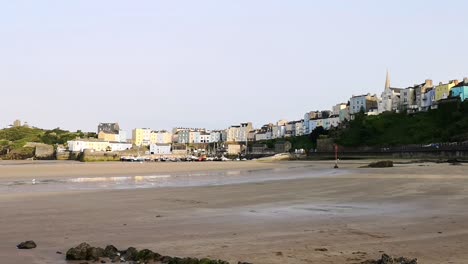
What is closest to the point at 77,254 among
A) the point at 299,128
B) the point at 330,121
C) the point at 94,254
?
the point at 94,254

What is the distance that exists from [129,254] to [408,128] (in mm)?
102405

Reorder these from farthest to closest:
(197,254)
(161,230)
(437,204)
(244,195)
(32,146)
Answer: (32,146) → (244,195) → (437,204) → (161,230) → (197,254)

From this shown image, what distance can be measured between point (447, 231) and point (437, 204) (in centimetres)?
450

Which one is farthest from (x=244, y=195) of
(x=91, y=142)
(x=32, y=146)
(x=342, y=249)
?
(x=91, y=142)

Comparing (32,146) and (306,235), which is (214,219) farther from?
(32,146)

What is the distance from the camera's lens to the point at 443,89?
112 m

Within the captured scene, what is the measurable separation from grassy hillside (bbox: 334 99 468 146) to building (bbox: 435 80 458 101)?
11.5 metres

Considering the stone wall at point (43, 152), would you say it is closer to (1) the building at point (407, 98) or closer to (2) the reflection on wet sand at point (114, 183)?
(2) the reflection on wet sand at point (114, 183)

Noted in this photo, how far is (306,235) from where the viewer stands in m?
7.73

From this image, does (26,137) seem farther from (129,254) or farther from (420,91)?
(129,254)

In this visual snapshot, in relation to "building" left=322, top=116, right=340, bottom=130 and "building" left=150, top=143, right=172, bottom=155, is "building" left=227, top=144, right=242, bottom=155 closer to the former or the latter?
"building" left=150, top=143, right=172, bottom=155

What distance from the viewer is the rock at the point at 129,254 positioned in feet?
20.3

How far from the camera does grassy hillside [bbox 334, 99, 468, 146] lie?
282 ft

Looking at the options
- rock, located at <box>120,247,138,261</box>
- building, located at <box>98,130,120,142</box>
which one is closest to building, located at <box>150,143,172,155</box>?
building, located at <box>98,130,120,142</box>
